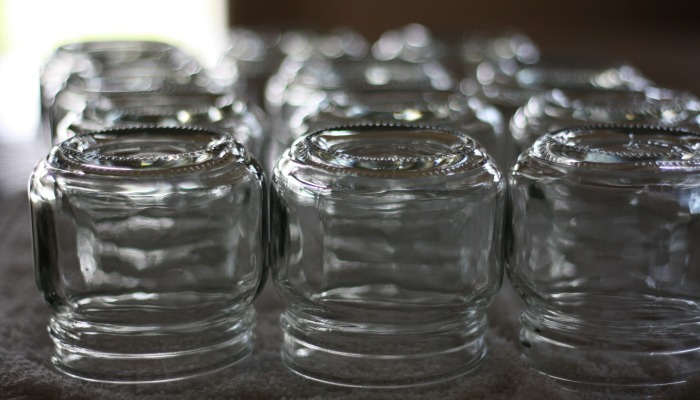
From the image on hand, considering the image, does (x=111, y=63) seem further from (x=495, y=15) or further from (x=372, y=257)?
(x=495, y=15)

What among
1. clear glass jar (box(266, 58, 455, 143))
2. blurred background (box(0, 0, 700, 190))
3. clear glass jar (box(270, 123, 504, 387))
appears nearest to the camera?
clear glass jar (box(270, 123, 504, 387))

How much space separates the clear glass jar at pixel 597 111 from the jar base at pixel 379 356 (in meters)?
0.18

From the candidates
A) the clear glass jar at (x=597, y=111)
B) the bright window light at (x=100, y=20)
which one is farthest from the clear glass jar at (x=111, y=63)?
the bright window light at (x=100, y=20)

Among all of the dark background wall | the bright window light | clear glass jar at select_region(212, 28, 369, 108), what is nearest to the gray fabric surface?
clear glass jar at select_region(212, 28, 369, 108)

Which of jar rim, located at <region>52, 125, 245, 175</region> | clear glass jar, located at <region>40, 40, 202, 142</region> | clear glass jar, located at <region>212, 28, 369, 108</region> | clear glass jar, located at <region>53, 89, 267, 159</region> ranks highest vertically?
jar rim, located at <region>52, 125, 245, 175</region>

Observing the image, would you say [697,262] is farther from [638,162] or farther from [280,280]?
[280,280]

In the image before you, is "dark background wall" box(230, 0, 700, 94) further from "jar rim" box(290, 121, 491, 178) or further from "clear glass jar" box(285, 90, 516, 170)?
"jar rim" box(290, 121, 491, 178)

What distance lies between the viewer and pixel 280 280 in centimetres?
48

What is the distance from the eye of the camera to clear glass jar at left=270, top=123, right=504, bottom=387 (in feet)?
1.50

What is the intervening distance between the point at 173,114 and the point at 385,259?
0.79 feet

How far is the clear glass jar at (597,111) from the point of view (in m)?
0.64

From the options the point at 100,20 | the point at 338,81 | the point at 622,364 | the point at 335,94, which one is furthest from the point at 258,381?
the point at 100,20

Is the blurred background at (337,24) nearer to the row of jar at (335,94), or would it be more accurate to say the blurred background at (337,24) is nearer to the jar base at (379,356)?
the row of jar at (335,94)

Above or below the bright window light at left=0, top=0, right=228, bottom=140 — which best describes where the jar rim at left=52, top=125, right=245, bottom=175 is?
above
